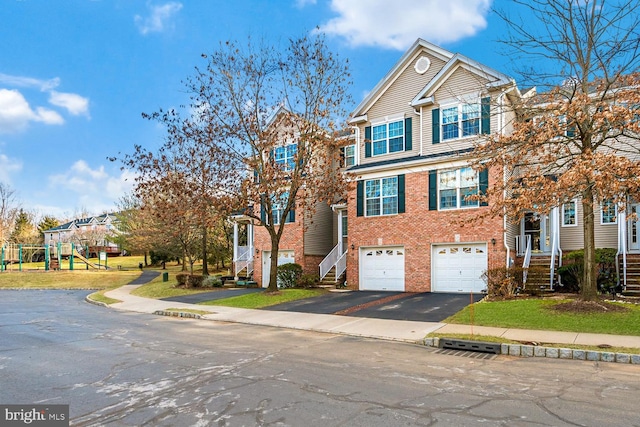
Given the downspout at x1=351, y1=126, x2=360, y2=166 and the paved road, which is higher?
the downspout at x1=351, y1=126, x2=360, y2=166

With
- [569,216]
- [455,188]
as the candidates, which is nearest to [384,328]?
[455,188]

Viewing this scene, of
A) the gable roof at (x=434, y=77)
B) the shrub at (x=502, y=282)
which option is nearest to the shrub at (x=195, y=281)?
the gable roof at (x=434, y=77)

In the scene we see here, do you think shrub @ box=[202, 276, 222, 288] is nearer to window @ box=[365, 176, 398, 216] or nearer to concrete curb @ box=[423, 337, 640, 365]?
window @ box=[365, 176, 398, 216]

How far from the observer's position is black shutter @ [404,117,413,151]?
21.3m

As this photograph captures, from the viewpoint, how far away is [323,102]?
2017 centimetres

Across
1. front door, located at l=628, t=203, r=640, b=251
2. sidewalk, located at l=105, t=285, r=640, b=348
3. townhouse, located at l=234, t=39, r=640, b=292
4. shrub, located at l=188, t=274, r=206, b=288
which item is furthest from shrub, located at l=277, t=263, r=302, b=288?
front door, located at l=628, t=203, r=640, b=251

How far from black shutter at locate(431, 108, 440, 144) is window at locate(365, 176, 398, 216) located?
250 centimetres

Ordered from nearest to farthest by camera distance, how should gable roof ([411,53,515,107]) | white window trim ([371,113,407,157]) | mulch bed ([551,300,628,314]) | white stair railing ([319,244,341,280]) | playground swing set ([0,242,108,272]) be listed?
1. mulch bed ([551,300,628,314])
2. gable roof ([411,53,515,107])
3. white window trim ([371,113,407,157])
4. white stair railing ([319,244,341,280])
5. playground swing set ([0,242,108,272])

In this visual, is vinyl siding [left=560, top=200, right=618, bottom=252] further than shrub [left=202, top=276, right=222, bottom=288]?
No

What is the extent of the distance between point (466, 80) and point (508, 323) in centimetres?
1210

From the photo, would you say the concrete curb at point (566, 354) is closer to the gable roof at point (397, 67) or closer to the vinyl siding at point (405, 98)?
the vinyl siding at point (405, 98)

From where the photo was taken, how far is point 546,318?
11820 mm

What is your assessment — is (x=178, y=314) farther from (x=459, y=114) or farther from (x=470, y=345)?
(x=459, y=114)

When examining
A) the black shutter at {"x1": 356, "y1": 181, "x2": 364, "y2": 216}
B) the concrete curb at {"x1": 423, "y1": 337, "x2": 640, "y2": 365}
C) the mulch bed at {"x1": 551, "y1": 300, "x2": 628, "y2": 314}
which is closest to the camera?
the concrete curb at {"x1": 423, "y1": 337, "x2": 640, "y2": 365}
